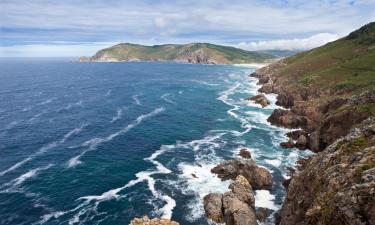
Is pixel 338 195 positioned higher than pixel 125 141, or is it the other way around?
pixel 338 195

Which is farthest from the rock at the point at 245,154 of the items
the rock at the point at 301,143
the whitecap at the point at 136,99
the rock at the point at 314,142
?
the whitecap at the point at 136,99

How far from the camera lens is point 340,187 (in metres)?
38.4

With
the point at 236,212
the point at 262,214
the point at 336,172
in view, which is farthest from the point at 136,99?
the point at 336,172

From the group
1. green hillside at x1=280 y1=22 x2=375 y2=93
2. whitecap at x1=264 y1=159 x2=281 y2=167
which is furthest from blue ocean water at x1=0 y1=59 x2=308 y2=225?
green hillside at x1=280 y1=22 x2=375 y2=93

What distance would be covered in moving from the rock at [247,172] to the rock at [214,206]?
1208 centimetres

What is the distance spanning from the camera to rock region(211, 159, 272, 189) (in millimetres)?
69062

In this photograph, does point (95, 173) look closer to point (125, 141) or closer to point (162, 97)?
point (125, 141)

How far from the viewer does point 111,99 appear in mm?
167625

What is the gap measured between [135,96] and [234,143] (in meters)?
97.6

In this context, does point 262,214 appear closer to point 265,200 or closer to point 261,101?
point 265,200

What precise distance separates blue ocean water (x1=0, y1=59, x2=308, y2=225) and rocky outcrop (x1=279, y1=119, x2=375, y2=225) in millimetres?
15713

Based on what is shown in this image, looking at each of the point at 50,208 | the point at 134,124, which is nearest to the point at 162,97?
the point at 134,124

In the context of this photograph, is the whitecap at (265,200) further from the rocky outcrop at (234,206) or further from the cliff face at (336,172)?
the cliff face at (336,172)

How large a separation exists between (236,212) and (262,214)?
21.6 feet
